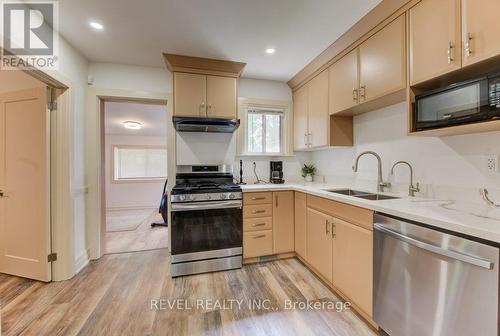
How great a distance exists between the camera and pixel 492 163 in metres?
1.36

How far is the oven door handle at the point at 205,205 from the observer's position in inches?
88.6

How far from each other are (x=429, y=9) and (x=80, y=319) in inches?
133

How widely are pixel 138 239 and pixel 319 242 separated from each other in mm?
2826

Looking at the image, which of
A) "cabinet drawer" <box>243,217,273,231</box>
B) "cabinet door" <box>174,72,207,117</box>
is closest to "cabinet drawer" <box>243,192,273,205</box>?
"cabinet drawer" <box>243,217,273,231</box>

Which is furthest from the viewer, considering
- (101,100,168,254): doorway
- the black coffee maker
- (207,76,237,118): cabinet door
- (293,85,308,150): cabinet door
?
(101,100,168,254): doorway

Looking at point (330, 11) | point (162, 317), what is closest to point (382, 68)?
point (330, 11)

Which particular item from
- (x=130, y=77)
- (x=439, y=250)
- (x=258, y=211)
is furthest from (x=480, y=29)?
(x=130, y=77)

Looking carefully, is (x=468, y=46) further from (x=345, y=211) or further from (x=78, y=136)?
(x=78, y=136)

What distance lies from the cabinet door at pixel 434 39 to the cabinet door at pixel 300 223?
150 centimetres

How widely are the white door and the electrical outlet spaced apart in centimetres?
369

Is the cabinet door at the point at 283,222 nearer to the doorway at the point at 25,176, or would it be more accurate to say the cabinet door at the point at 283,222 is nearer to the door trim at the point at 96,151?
the door trim at the point at 96,151

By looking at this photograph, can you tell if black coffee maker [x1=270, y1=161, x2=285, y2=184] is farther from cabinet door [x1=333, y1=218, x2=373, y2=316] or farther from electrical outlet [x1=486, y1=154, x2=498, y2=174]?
electrical outlet [x1=486, y1=154, x2=498, y2=174]

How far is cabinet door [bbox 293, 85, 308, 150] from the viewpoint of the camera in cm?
294

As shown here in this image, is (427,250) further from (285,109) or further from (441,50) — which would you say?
(285,109)
